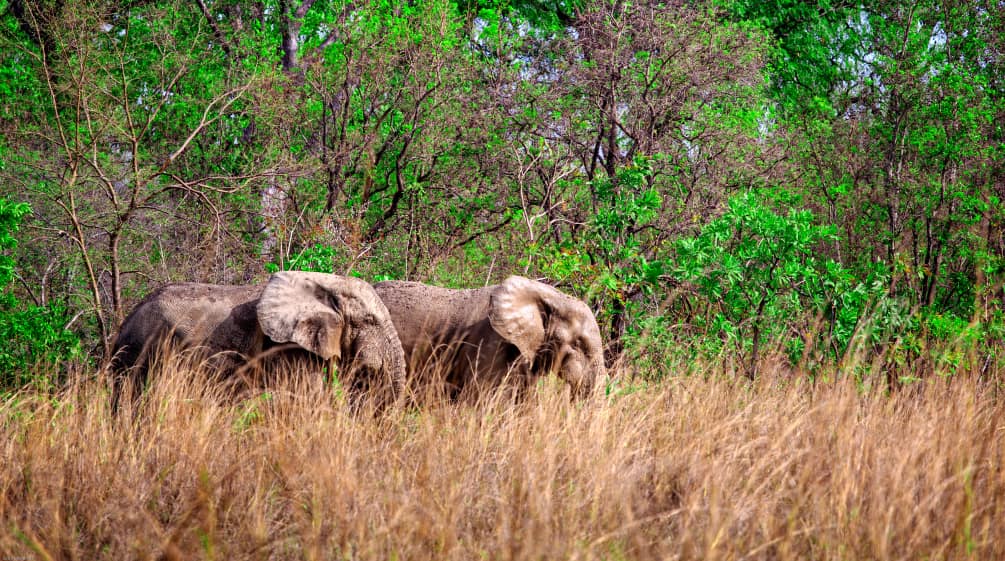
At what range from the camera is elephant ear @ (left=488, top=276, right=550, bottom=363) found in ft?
19.6

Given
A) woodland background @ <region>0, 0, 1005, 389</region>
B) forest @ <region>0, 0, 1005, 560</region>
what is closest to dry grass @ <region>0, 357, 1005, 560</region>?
forest @ <region>0, 0, 1005, 560</region>

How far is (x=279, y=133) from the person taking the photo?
36.2 feet

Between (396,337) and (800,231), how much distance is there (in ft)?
10.5

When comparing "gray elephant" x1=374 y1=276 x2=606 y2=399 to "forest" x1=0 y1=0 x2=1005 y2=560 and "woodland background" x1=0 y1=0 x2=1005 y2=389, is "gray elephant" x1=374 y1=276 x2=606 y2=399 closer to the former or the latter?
"forest" x1=0 y1=0 x2=1005 y2=560

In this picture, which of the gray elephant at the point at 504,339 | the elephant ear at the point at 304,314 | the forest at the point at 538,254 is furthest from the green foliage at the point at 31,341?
the gray elephant at the point at 504,339

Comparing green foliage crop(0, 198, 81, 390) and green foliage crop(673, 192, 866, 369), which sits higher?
green foliage crop(673, 192, 866, 369)

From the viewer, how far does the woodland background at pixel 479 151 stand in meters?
9.27

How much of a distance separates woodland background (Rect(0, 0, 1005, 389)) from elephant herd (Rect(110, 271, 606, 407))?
80.8 inches

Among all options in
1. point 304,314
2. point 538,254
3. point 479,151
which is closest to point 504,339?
point 304,314

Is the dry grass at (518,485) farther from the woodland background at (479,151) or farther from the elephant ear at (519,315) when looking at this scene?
the woodland background at (479,151)

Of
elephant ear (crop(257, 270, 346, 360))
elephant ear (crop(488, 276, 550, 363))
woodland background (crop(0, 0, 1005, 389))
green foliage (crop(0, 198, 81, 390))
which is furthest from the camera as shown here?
woodland background (crop(0, 0, 1005, 389))

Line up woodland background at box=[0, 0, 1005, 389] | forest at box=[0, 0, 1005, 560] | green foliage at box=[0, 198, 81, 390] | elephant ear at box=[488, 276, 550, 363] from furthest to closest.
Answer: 1. woodland background at box=[0, 0, 1005, 389]
2. green foliage at box=[0, 198, 81, 390]
3. elephant ear at box=[488, 276, 550, 363]
4. forest at box=[0, 0, 1005, 560]

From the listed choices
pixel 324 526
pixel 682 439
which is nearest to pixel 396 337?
pixel 682 439

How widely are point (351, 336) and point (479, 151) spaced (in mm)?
5646
